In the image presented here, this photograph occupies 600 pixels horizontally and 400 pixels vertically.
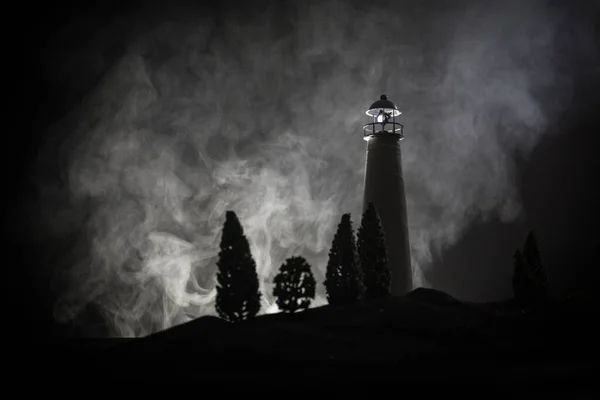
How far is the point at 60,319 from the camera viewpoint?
85000 mm

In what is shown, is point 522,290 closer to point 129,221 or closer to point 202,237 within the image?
point 202,237

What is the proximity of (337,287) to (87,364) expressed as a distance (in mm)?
21224

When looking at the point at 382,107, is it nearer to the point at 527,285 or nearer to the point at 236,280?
the point at 527,285

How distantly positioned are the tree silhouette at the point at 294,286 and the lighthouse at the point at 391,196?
13.3 meters

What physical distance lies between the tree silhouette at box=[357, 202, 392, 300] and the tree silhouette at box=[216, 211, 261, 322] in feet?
36.5

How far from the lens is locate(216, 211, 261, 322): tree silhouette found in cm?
5278

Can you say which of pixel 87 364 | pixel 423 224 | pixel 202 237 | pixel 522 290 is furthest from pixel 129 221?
pixel 522 290

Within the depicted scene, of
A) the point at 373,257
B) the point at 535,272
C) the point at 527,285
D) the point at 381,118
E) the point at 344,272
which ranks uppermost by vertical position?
the point at 381,118

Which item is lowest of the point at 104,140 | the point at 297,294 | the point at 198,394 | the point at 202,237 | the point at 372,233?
the point at 198,394

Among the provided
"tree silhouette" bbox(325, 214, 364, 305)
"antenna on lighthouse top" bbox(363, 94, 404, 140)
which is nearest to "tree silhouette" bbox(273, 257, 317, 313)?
"tree silhouette" bbox(325, 214, 364, 305)

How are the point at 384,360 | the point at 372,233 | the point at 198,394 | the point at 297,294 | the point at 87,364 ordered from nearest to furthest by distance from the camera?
1. the point at 198,394
2. the point at 384,360
3. the point at 87,364
4. the point at 297,294
5. the point at 372,233

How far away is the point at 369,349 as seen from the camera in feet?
146

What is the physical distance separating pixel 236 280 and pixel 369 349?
13.1 m

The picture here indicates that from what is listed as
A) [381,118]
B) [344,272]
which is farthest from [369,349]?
[381,118]
